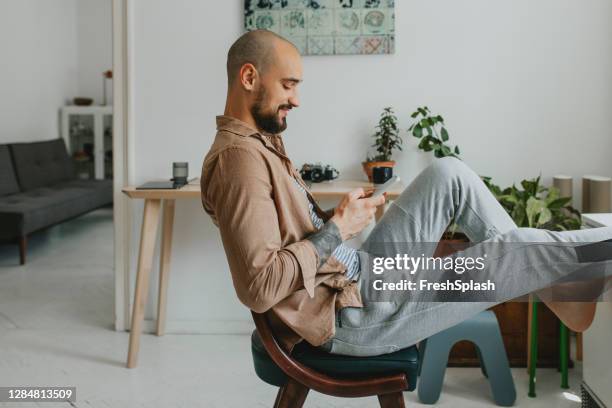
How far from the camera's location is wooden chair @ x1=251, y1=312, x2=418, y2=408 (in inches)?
57.2

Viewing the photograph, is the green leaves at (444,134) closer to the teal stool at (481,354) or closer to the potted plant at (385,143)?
the potted plant at (385,143)

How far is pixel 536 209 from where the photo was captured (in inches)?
98.7

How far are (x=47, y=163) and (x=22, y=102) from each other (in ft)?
2.67

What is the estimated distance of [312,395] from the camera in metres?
2.39

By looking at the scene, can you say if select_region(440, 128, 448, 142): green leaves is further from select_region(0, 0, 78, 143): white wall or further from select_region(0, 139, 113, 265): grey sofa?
select_region(0, 0, 78, 143): white wall

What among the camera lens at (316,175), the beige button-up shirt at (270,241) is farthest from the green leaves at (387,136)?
the beige button-up shirt at (270,241)

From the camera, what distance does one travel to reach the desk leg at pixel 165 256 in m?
3.00

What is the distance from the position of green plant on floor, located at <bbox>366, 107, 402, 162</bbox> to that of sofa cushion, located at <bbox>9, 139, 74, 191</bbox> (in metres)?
3.62

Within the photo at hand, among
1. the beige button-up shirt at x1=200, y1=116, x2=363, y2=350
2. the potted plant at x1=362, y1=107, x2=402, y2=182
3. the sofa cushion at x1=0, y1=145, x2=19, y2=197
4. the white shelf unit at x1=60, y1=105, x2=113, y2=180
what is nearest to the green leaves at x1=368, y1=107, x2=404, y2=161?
the potted plant at x1=362, y1=107, x2=402, y2=182

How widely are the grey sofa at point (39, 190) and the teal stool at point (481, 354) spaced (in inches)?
131

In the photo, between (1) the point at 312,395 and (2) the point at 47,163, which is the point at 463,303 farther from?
(2) the point at 47,163

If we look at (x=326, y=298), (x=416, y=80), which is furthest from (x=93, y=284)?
(x=326, y=298)

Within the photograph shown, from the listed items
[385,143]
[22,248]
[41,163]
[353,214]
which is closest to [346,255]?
[353,214]

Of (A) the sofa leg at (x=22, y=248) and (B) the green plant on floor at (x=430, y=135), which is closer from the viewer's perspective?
(B) the green plant on floor at (x=430, y=135)
